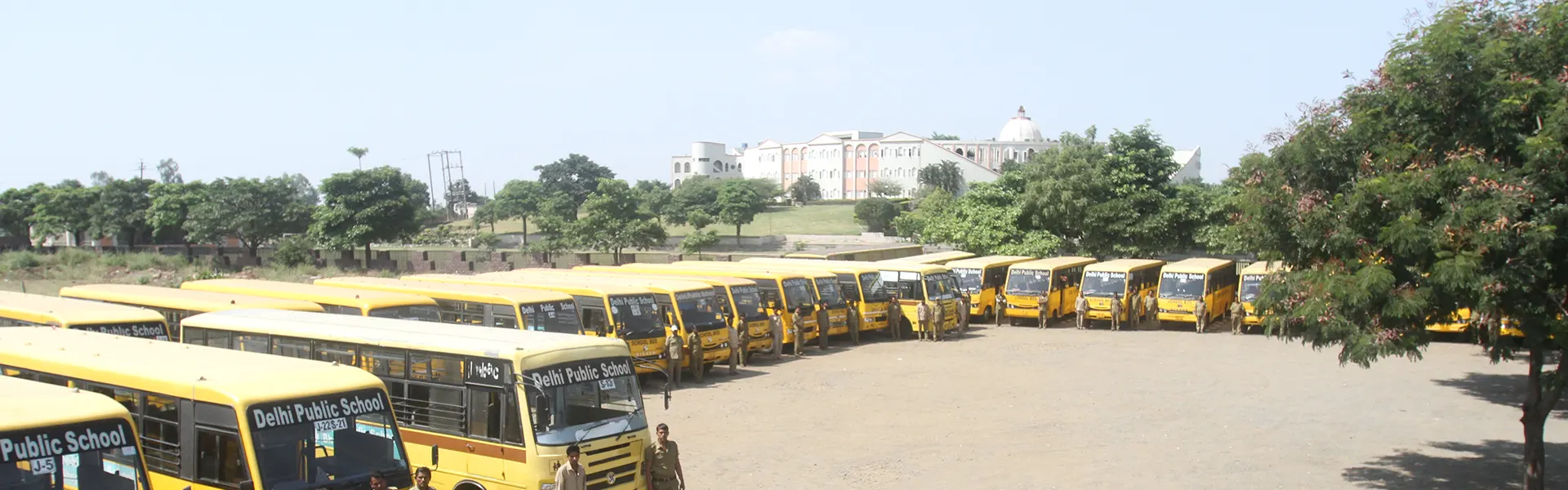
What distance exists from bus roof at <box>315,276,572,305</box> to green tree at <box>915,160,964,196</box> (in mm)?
103878

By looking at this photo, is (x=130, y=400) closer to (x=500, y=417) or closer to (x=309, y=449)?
(x=309, y=449)

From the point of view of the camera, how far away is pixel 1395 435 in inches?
566

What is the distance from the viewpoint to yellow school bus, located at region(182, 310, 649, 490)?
967 cm

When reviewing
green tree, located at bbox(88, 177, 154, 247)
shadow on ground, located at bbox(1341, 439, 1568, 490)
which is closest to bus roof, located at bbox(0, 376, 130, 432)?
shadow on ground, located at bbox(1341, 439, 1568, 490)

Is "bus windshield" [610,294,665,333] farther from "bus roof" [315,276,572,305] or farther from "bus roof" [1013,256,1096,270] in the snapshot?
"bus roof" [1013,256,1096,270]

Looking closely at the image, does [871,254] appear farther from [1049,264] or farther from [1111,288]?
[1111,288]

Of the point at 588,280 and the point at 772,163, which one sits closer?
the point at 588,280

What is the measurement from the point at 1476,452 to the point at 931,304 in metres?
13.3

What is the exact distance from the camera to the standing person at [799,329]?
22594 mm

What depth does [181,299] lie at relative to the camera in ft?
57.9

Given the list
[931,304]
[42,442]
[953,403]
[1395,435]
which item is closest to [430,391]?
[42,442]

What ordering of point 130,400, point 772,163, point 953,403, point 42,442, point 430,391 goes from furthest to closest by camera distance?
1. point 772,163
2. point 953,403
3. point 430,391
4. point 130,400
5. point 42,442

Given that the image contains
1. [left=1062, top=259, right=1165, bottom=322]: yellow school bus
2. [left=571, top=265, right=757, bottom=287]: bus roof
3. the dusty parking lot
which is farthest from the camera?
[left=1062, top=259, right=1165, bottom=322]: yellow school bus

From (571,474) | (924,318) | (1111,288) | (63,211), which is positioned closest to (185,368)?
(571,474)
